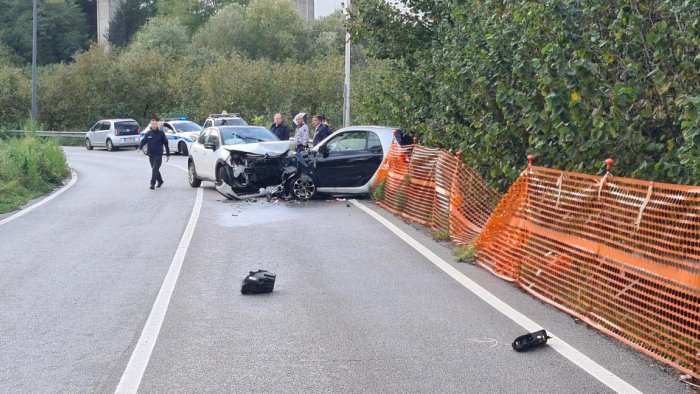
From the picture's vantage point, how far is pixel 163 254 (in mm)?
12734

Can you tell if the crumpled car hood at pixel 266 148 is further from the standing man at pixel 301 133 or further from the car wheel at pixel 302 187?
the standing man at pixel 301 133

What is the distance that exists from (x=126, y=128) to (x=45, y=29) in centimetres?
5024

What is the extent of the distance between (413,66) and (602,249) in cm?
1438

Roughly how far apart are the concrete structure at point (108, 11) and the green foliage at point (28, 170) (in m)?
73.1

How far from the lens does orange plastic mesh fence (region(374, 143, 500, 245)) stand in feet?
46.6

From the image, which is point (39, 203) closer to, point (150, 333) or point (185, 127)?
point (150, 333)

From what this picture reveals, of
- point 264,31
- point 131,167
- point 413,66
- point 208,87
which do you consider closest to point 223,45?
point 264,31

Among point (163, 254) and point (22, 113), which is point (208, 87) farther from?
point (163, 254)

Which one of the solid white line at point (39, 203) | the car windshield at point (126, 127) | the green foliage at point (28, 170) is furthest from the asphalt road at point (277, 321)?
the car windshield at point (126, 127)

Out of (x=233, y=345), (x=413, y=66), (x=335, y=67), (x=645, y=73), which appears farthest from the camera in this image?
(x=335, y=67)

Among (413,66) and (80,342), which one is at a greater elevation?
(413,66)

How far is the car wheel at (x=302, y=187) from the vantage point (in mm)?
19859

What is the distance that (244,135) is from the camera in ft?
74.1

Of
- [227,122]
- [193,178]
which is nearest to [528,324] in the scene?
[193,178]
